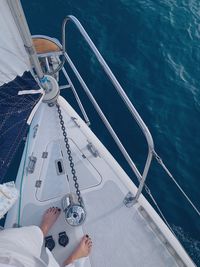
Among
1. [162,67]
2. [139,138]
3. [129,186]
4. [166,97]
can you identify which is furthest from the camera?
[162,67]

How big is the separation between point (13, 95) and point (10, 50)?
1.26 feet

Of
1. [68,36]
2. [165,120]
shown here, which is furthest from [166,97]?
[68,36]

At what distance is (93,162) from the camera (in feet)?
13.3

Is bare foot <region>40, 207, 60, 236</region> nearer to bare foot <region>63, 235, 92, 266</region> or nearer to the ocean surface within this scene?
bare foot <region>63, 235, 92, 266</region>

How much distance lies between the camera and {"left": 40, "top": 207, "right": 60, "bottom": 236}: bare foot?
3401 mm

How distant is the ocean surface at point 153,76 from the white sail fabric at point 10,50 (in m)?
3.30

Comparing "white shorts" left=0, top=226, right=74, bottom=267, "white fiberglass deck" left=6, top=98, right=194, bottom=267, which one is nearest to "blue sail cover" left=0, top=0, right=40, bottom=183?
"white shorts" left=0, top=226, right=74, bottom=267

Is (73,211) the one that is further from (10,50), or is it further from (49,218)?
(10,50)

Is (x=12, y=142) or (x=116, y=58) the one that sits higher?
(x=12, y=142)

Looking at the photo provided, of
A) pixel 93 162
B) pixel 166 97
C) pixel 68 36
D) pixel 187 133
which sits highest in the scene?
pixel 68 36

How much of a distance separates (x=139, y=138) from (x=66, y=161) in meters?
2.54

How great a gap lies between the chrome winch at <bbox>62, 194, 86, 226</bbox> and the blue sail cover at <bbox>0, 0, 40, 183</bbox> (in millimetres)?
1138

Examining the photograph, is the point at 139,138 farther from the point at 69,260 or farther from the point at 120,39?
the point at 69,260

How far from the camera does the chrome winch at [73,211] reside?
3492 millimetres
